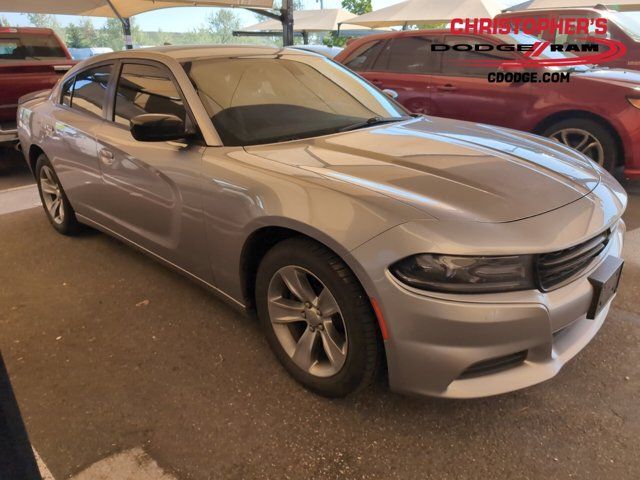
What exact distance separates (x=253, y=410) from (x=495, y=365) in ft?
3.35

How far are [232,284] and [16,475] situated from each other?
1.42 metres

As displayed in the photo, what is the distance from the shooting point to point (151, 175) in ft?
8.54

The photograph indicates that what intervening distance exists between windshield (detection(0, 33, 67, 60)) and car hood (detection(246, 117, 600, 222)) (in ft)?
20.2

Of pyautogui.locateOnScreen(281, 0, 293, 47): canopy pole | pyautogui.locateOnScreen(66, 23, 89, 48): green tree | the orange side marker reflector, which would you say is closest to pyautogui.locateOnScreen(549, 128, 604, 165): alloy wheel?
the orange side marker reflector

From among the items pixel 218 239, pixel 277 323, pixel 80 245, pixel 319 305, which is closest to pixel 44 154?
pixel 80 245

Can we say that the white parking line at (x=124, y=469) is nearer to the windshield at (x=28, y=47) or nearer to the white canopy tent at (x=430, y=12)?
the windshield at (x=28, y=47)

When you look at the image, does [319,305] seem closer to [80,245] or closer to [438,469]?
[438,469]

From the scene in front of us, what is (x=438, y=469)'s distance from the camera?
176 cm

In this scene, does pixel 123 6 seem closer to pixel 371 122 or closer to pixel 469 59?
pixel 469 59

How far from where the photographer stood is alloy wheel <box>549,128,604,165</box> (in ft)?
15.2

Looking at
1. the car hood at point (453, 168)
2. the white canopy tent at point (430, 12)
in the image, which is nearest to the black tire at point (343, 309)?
the car hood at point (453, 168)

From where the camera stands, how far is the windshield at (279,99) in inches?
96.4

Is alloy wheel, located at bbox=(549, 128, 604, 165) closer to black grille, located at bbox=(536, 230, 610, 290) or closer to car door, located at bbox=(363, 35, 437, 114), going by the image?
car door, located at bbox=(363, 35, 437, 114)

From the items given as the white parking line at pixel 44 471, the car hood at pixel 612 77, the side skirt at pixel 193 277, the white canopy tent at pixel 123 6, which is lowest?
the white parking line at pixel 44 471
